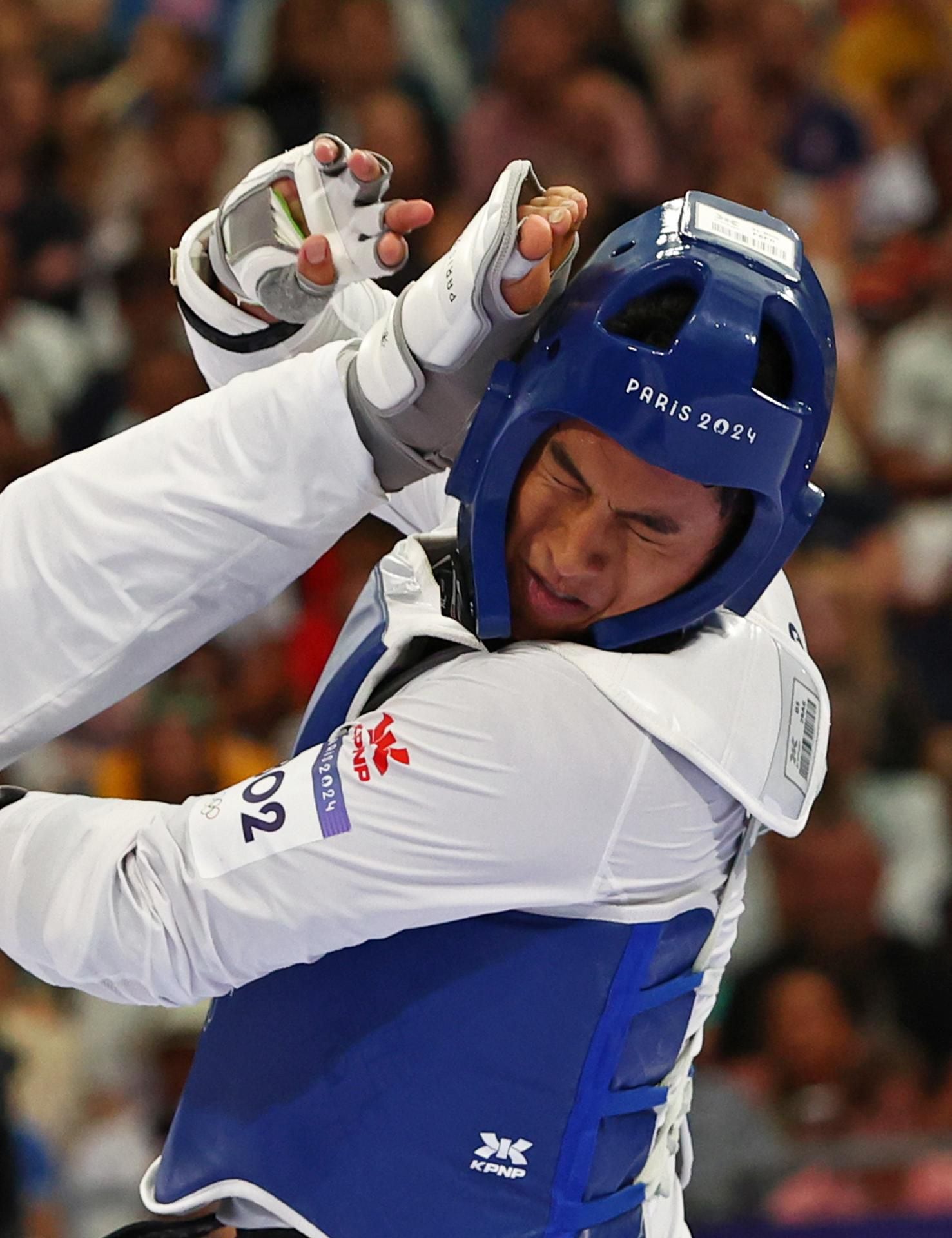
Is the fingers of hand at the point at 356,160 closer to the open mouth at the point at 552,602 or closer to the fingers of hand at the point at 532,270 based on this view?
the fingers of hand at the point at 532,270

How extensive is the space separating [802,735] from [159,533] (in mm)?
839

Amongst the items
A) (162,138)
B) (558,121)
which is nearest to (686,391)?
(558,121)

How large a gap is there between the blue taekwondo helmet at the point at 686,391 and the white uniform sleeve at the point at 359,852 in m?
0.20

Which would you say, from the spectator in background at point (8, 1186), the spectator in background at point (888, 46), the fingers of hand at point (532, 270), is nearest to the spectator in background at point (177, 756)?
the spectator in background at point (8, 1186)

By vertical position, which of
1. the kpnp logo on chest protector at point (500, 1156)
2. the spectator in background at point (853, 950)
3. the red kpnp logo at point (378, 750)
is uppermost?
the red kpnp logo at point (378, 750)

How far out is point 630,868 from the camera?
195cm

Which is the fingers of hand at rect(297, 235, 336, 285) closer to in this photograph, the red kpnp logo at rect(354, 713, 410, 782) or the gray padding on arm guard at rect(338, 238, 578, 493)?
the gray padding on arm guard at rect(338, 238, 578, 493)

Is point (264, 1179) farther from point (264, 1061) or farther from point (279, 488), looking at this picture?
point (279, 488)

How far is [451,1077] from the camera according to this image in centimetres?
204

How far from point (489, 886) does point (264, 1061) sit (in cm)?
45

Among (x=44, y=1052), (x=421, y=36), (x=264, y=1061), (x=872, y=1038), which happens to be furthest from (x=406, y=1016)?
(x=421, y=36)

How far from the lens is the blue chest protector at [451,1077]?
201cm

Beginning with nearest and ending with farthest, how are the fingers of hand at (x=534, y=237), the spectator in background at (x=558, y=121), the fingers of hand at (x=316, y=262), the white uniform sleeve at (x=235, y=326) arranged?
the fingers of hand at (x=534, y=237)
the fingers of hand at (x=316, y=262)
the white uniform sleeve at (x=235, y=326)
the spectator in background at (x=558, y=121)

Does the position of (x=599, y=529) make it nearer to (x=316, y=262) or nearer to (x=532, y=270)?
(x=532, y=270)
